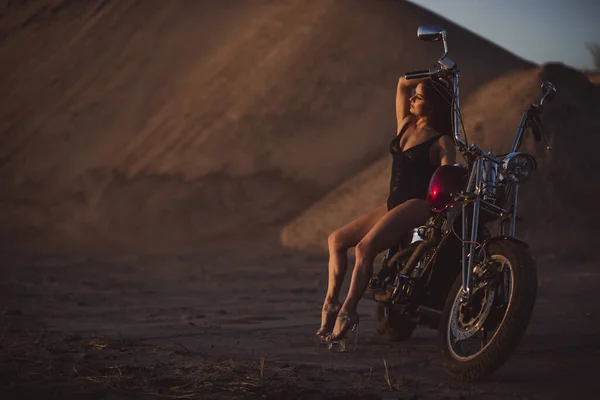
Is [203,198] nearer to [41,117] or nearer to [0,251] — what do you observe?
[0,251]

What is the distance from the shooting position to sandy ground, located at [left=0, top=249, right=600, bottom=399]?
14.3ft

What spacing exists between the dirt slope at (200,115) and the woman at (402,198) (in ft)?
37.9

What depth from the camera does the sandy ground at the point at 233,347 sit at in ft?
14.3

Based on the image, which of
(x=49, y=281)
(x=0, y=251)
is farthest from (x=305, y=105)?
(x=49, y=281)

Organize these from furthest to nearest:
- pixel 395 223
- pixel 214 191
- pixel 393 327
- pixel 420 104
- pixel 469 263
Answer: pixel 214 191 < pixel 393 327 < pixel 420 104 < pixel 395 223 < pixel 469 263

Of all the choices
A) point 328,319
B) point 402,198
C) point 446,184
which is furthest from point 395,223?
point 328,319

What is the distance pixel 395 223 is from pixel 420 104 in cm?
80

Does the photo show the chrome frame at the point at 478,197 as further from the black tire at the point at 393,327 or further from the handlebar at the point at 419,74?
the black tire at the point at 393,327

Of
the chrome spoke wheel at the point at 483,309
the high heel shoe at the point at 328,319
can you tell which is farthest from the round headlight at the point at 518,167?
the high heel shoe at the point at 328,319

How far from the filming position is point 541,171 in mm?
15289

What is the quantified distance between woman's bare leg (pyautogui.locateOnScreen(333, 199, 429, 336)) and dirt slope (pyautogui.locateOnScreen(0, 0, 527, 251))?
1184 cm

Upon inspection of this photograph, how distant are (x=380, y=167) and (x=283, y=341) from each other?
12.1 metres

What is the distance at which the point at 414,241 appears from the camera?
A: 5539 millimetres

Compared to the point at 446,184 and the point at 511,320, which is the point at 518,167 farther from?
the point at 511,320
